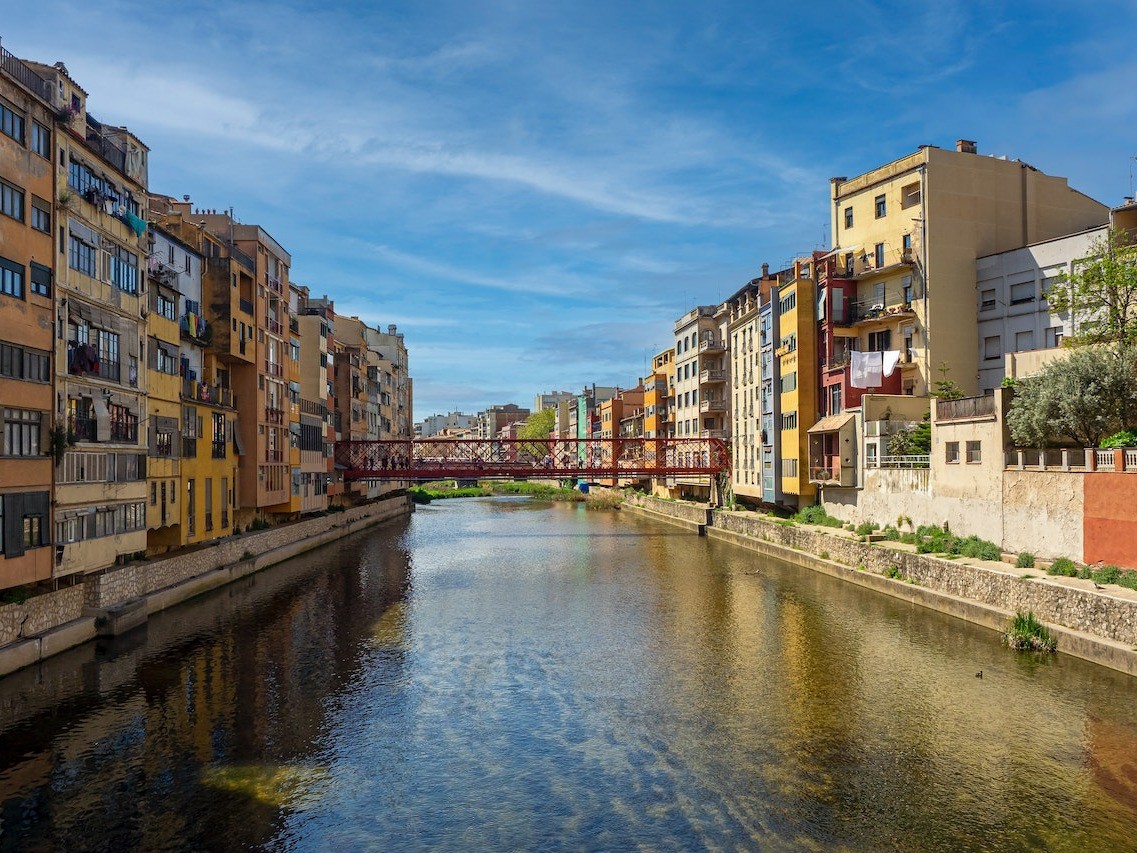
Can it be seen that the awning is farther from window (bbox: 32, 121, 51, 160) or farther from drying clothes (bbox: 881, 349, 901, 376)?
window (bbox: 32, 121, 51, 160)

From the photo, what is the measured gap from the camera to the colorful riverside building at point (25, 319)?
26125mm

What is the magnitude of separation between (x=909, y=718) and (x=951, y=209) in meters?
40.5

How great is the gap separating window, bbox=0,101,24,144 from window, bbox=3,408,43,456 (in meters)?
8.91

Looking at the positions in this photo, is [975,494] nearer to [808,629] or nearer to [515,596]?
[808,629]

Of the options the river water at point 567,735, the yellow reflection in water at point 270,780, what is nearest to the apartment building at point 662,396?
the river water at point 567,735

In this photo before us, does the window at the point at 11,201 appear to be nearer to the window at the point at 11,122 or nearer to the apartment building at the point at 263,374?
the window at the point at 11,122

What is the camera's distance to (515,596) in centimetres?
4338

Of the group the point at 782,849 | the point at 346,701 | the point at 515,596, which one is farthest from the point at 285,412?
the point at 782,849

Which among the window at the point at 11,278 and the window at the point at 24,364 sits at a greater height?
the window at the point at 11,278

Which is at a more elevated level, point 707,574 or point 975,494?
point 975,494

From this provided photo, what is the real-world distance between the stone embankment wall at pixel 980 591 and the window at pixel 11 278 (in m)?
35.7

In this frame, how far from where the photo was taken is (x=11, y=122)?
2661 cm

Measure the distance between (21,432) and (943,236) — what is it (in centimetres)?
5093

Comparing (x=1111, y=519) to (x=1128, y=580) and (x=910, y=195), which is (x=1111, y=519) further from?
(x=910, y=195)
